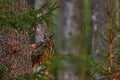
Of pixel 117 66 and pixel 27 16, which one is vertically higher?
pixel 27 16

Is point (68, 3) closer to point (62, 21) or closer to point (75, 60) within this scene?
point (62, 21)

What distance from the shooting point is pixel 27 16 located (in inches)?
183

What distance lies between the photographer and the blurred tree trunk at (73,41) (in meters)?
3.46

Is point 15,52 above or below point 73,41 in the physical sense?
below

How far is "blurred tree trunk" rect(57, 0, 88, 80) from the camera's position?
346 cm

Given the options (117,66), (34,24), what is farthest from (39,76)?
(117,66)

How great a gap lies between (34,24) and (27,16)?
220 millimetres

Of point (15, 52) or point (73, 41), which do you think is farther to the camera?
point (15, 52)

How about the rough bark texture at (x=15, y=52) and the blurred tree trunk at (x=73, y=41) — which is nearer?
the blurred tree trunk at (x=73, y=41)

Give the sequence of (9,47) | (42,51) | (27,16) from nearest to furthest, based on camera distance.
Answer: (27,16) < (9,47) < (42,51)

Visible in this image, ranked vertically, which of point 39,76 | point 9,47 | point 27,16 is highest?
A: point 27,16

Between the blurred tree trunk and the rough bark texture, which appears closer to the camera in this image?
the blurred tree trunk

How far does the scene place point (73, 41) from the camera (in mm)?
3559

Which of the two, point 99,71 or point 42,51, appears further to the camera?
point 42,51
